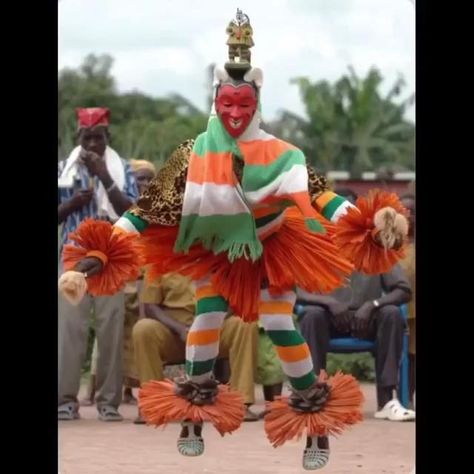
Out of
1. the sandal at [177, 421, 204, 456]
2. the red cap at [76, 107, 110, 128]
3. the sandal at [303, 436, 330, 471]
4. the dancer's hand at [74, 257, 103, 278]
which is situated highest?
the red cap at [76, 107, 110, 128]

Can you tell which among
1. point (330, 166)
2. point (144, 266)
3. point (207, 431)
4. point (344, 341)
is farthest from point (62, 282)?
point (330, 166)

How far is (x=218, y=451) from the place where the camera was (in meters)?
7.86

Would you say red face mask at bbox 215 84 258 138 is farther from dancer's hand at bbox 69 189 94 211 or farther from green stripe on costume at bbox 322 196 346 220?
dancer's hand at bbox 69 189 94 211

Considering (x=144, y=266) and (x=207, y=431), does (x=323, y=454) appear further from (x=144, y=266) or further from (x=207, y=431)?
(x=207, y=431)

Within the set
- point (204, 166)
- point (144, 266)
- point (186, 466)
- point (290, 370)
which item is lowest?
point (186, 466)

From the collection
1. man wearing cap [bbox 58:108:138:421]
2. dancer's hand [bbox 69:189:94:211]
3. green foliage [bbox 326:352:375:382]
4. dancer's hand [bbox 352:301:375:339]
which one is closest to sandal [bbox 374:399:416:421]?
dancer's hand [bbox 352:301:375:339]

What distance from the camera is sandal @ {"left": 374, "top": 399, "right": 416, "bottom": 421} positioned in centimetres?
888

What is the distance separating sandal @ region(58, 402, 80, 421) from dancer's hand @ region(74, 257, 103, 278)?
229 centimetres

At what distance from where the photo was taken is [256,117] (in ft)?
21.9

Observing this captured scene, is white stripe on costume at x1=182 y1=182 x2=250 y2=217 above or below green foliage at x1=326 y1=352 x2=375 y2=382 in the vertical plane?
above

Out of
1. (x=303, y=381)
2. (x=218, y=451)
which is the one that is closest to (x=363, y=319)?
(x=218, y=451)

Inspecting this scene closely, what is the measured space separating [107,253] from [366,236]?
1.13m

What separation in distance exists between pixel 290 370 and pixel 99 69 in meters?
8.44

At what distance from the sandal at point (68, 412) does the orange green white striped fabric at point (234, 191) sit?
2.45 meters
